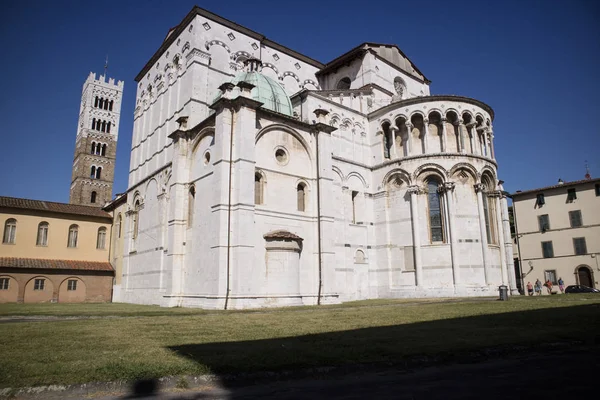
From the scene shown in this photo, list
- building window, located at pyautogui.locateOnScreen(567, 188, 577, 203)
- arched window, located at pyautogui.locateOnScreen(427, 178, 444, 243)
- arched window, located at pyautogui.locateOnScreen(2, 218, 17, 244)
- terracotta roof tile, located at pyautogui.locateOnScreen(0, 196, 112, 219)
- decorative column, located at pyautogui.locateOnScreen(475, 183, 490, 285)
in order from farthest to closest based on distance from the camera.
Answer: building window, located at pyautogui.locateOnScreen(567, 188, 577, 203)
terracotta roof tile, located at pyautogui.locateOnScreen(0, 196, 112, 219)
arched window, located at pyautogui.locateOnScreen(2, 218, 17, 244)
arched window, located at pyautogui.locateOnScreen(427, 178, 444, 243)
decorative column, located at pyautogui.locateOnScreen(475, 183, 490, 285)

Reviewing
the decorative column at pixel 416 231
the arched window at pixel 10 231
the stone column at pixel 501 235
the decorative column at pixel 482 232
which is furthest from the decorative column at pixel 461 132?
the arched window at pixel 10 231

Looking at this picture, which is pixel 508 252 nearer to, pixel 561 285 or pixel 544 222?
pixel 561 285

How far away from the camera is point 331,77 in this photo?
1560 inches

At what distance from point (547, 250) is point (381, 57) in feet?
86.8

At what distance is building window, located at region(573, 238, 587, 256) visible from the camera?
39.8 metres

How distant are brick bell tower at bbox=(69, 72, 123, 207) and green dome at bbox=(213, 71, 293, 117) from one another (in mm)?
53954

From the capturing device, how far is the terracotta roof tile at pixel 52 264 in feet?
109

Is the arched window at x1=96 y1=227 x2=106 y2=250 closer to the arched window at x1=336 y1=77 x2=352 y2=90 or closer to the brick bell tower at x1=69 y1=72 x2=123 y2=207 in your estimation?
the arched window at x1=336 y1=77 x2=352 y2=90

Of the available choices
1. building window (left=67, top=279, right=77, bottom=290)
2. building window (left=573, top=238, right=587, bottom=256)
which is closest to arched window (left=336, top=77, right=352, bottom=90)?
building window (left=573, top=238, right=587, bottom=256)

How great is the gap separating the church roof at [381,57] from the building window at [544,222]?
19338 millimetres

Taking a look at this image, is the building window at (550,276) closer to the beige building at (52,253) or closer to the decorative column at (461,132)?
the decorative column at (461,132)

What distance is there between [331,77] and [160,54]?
16.0 meters

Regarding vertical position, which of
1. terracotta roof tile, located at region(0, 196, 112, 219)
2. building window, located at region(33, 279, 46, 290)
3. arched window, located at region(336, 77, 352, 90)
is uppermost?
arched window, located at region(336, 77, 352, 90)

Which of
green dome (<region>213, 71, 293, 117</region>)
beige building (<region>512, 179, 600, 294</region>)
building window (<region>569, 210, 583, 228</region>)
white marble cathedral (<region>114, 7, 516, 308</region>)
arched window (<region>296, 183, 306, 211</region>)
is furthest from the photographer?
building window (<region>569, 210, 583, 228</region>)
